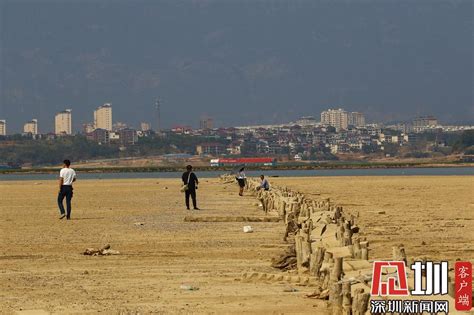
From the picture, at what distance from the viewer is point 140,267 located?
1512cm

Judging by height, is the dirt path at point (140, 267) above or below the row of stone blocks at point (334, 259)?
below

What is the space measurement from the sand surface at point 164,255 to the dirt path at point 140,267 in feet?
0.04

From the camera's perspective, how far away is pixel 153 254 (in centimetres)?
1689

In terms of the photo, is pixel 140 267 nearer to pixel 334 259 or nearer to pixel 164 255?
pixel 164 255

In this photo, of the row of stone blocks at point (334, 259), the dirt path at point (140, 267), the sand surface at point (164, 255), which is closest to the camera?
the row of stone blocks at point (334, 259)

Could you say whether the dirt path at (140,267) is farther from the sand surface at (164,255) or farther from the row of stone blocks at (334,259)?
the row of stone blocks at (334,259)

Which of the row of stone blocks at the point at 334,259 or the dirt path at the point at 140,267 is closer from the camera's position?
the row of stone blocks at the point at 334,259

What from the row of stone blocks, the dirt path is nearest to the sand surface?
the dirt path

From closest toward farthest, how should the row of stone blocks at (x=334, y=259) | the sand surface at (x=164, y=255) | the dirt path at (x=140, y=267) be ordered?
the row of stone blocks at (x=334, y=259) < the dirt path at (x=140, y=267) < the sand surface at (x=164, y=255)

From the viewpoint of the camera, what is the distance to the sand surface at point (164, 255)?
11953mm

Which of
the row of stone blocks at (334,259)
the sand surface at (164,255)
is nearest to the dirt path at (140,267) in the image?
the sand surface at (164,255)

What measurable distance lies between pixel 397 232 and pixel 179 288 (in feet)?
28.5

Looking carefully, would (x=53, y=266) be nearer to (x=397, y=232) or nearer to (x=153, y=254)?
(x=153, y=254)

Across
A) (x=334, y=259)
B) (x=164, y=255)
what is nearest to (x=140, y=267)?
(x=164, y=255)
